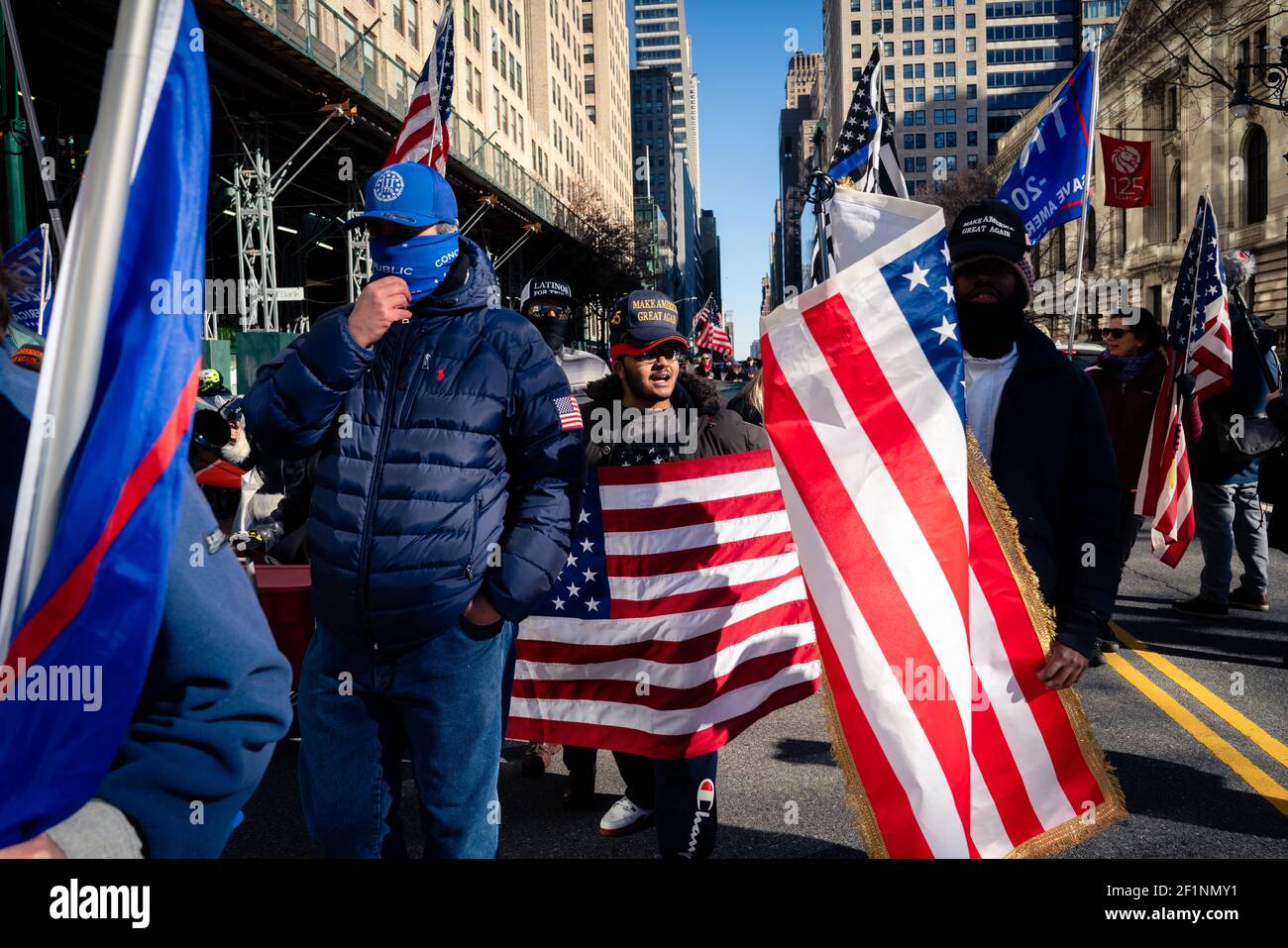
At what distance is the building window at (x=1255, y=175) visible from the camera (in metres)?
37.4

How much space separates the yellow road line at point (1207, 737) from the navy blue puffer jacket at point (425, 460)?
3.48 meters

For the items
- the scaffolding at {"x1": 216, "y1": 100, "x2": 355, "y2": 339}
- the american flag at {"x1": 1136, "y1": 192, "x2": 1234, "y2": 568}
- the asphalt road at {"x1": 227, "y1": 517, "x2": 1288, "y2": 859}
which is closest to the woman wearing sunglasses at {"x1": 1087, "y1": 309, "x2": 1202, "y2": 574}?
the american flag at {"x1": 1136, "y1": 192, "x2": 1234, "y2": 568}

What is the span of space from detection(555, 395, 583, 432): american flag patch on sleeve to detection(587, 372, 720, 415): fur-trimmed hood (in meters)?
1.34

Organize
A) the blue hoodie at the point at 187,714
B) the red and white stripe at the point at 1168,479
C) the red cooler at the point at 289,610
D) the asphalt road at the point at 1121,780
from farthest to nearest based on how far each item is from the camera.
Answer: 1. the red and white stripe at the point at 1168,479
2. the red cooler at the point at 289,610
3. the asphalt road at the point at 1121,780
4. the blue hoodie at the point at 187,714

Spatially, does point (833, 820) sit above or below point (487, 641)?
below

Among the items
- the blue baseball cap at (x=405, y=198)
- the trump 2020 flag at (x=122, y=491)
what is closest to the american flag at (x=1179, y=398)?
the blue baseball cap at (x=405, y=198)

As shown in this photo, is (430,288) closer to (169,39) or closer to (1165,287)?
(169,39)

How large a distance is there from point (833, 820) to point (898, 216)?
257 cm

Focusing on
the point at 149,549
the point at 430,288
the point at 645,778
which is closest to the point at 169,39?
the point at 149,549

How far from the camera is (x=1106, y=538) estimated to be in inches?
118

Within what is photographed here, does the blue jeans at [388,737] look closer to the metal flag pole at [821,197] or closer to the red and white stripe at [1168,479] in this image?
the metal flag pole at [821,197]
